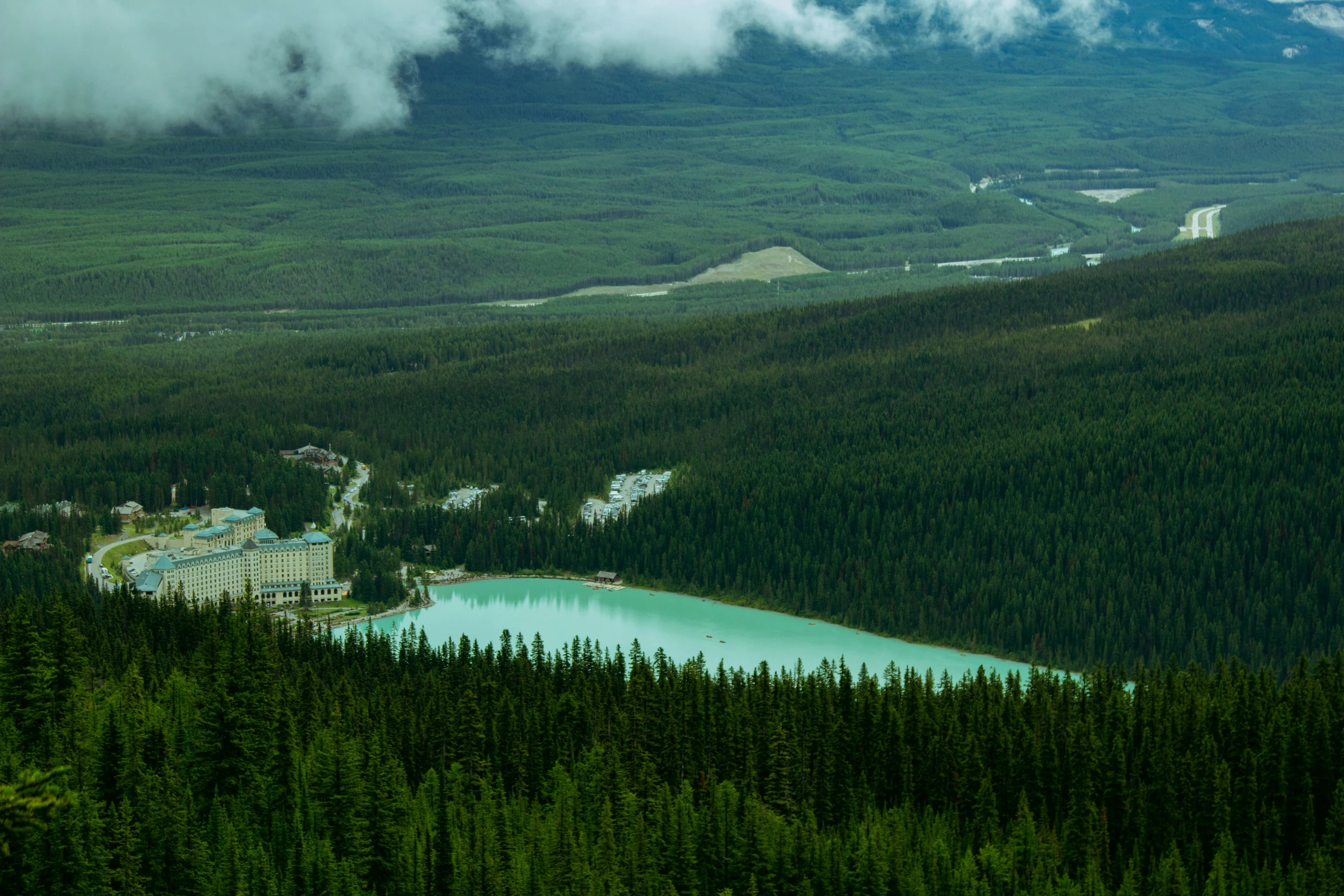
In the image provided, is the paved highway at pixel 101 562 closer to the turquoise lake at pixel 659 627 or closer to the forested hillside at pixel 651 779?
→ the turquoise lake at pixel 659 627

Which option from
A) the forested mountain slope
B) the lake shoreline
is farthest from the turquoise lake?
the forested mountain slope

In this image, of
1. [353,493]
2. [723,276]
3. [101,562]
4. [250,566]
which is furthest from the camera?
[723,276]

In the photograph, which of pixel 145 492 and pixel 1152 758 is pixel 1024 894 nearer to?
pixel 1152 758

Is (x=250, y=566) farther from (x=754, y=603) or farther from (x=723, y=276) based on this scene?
(x=723, y=276)

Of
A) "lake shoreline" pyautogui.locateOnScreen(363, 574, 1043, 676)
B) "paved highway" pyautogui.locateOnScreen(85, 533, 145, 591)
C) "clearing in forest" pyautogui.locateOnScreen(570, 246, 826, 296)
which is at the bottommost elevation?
"lake shoreline" pyautogui.locateOnScreen(363, 574, 1043, 676)

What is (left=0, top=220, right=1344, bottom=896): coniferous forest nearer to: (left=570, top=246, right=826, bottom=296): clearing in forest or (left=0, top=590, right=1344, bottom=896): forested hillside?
(left=0, top=590, right=1344, bottom=896): forested hillside

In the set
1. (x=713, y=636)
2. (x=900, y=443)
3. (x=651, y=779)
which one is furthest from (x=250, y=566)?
(x=651, y=779)
